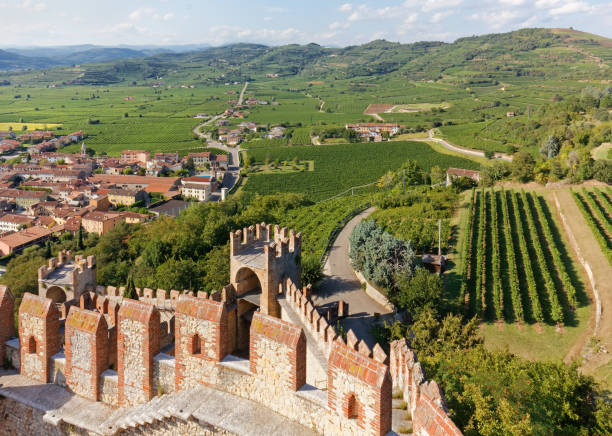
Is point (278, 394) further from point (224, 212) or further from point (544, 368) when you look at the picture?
point (224, 212)

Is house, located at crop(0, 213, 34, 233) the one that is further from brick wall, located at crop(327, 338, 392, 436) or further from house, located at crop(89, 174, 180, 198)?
brick wall, located at crop(327, 338, 392, 436)

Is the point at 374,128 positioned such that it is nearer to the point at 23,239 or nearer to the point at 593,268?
the point at 23,239

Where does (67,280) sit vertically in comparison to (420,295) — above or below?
above

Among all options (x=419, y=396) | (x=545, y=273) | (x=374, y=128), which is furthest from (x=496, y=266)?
(x=374, y=128)

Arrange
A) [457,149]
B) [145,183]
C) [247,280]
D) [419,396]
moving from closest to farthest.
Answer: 1. [419,396]
2. [247,280]
3. [145,183]
4. [457,149]

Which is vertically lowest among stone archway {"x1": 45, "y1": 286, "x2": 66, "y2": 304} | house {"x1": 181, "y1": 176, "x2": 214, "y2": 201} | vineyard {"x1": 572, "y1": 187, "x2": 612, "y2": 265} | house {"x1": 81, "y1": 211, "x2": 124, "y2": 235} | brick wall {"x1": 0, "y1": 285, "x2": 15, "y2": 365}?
house {"x1": 81, "y1": 211, "x2": 124, "y2": 235}

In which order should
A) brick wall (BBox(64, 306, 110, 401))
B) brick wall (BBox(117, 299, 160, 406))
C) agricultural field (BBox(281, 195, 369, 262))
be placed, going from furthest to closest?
agricultural field (BBox(281, 195, 369, 262)) → brick wall (BBox(64, 306, 110, 401)) → brick wall (BBox(117, 299, 160, 406))

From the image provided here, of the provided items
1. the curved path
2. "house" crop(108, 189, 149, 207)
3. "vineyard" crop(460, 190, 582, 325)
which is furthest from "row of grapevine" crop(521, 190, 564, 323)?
"house" crop(108, 189, 149, 207)
